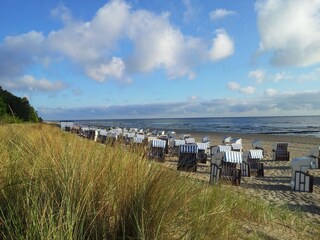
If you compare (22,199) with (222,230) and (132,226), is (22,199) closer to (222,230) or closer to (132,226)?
(132,226)

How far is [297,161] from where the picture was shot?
9727mm

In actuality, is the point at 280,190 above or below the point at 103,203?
below

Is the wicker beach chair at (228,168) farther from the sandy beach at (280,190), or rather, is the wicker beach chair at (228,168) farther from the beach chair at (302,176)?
the beach chair at (302,176)

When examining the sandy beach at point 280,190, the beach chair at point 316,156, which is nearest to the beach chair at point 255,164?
the sandy beach at point 280,190

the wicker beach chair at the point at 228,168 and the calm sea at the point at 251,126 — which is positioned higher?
the wicker beach chair at the point at 228,168

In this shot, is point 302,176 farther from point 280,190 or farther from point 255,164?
point 255,164

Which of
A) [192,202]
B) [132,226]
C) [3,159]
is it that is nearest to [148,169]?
[192,202]

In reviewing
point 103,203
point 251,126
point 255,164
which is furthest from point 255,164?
point 251,126

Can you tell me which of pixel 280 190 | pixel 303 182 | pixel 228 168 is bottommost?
pixel 280 190

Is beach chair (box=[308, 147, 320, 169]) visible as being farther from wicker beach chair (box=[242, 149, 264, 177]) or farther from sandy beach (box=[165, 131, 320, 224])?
wicker beach chair (box=[242, 149, 264, 177])

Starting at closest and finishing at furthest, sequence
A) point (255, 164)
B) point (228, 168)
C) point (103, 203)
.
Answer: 1. point (103, 203)
2. point (228, 168)
3. point (255, 164)

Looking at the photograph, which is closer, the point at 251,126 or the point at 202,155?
the point at 202,155

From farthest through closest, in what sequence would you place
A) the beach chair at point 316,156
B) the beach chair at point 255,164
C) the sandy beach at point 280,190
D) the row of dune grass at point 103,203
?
the beach chair at point 316,156
the beach chair at point 255,164
the sandy beach at point 280,190
the row of dune grass at point 103,203

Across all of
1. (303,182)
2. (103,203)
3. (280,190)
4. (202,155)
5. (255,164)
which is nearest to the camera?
(103,203)
